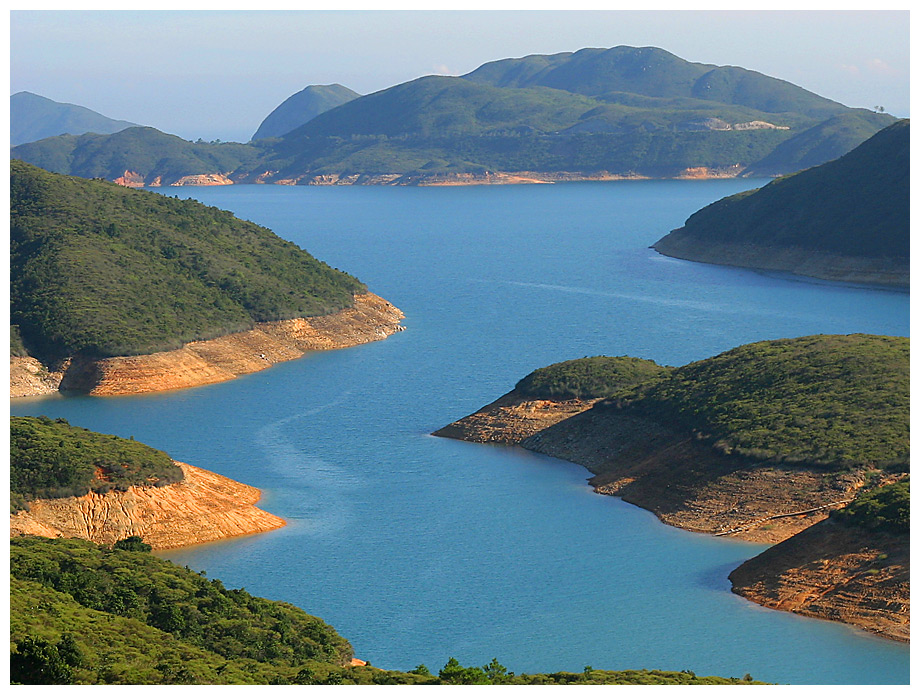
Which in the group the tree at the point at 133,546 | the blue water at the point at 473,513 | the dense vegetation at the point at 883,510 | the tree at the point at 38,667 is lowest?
the blue water at the point at 473,513

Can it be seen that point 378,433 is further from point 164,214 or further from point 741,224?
point 741,224

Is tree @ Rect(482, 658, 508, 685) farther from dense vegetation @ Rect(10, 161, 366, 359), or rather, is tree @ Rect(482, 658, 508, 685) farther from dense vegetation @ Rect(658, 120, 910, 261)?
dense vegetation @ Rect(658, 120, 910, 261)

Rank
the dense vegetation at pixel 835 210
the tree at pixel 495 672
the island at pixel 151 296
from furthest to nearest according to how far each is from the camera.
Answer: the dense vegetation at pixel 835 210
the island at pixel 151 296
the tree at pixel 495 672

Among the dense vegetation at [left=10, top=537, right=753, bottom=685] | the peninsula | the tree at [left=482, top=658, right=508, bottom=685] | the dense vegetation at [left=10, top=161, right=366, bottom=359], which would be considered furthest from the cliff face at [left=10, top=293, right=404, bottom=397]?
the tree at [left=482, top=658, right=508, bottom=685]

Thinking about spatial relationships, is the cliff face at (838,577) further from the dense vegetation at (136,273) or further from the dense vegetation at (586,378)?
the dense vegetation at (136,273)

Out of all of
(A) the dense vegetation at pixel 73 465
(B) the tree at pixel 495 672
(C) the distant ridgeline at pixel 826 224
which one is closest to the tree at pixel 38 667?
(B) the tree at pixel 495 672

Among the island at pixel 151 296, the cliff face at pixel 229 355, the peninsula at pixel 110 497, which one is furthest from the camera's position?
the island at pixel 151 296

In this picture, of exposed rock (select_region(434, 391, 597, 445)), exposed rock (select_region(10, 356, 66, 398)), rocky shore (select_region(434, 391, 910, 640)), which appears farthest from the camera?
exposed rock (select_region(10, 356, 66, 398))
